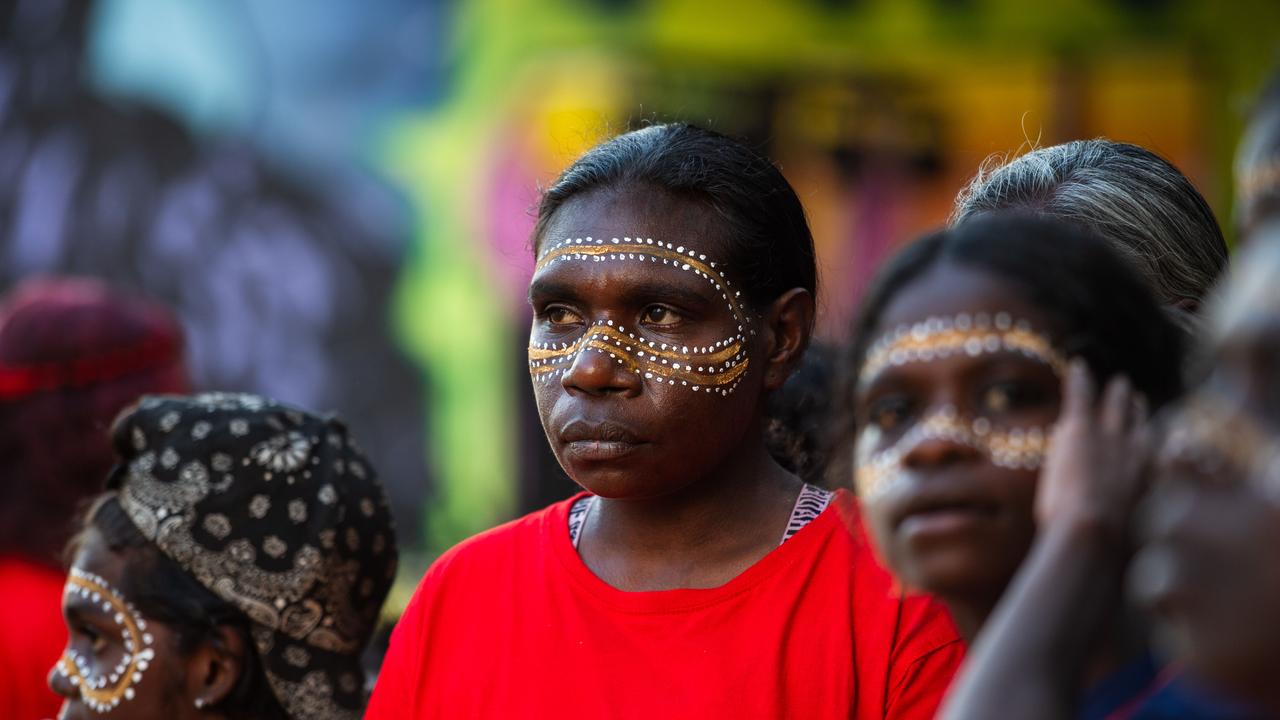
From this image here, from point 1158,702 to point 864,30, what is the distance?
6.33m

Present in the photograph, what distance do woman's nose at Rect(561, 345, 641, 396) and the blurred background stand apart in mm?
4665

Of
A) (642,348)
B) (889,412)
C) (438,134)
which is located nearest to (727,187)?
(642,348)

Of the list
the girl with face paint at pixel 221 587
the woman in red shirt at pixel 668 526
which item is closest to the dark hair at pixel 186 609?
the girl with face paint at pixel 221 587

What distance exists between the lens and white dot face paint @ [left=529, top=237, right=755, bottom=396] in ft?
9.66

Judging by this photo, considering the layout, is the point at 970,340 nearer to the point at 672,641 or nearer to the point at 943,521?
the point at 943,521

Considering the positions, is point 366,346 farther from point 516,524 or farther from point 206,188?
point 516,524

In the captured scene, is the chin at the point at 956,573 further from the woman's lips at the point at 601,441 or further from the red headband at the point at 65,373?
the red headband at the point at 65,373

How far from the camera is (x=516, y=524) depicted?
3293 mm

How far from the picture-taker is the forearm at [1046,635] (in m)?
1.79

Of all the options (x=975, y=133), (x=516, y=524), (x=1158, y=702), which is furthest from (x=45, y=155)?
(x=1158, y=702)

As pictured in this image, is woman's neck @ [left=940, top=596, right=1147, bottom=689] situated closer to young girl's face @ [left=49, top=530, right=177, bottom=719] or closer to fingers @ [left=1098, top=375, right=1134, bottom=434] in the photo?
fingers @ [left=1098, top=375, right=1134, bottom=434]

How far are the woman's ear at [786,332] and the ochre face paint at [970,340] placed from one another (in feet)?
3.43

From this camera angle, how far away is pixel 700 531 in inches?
119

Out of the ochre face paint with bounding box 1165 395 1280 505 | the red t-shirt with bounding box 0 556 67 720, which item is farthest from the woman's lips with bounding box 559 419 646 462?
the red t-shirt with bounding box 0 556 67 720
